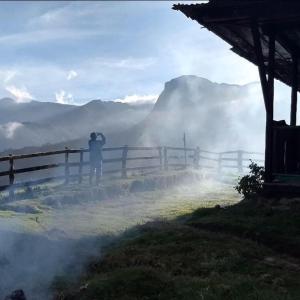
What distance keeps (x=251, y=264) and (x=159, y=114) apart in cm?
6346

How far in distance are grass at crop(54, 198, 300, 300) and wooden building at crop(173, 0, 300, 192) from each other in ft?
5.42

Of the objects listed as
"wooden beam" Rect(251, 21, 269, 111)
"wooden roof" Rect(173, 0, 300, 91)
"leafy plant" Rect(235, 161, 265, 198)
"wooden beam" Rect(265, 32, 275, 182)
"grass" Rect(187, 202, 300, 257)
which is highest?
"wooden roof" Rect(173, 0, 300, 91)

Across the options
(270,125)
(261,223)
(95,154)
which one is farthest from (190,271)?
(95,154)

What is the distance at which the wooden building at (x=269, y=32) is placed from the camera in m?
9.77

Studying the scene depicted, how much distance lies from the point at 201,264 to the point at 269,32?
230 inches

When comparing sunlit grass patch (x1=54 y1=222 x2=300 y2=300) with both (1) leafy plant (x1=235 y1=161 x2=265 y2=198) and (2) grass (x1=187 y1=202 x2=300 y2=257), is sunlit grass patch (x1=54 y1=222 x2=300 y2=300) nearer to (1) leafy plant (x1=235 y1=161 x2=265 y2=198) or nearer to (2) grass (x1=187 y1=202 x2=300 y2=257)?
(2) grass (x1=187 y1=202 x2=300 y2=257)

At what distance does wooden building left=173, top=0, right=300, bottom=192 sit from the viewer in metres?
9.77

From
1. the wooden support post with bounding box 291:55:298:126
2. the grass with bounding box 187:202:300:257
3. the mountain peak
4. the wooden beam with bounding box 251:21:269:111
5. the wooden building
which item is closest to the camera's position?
the grass with bounding box 187:202:300:257

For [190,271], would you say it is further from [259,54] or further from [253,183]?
[259,54]

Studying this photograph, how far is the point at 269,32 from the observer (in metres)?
10.6

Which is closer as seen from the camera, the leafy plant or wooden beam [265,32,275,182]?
wooden beam [265,32,275,182]

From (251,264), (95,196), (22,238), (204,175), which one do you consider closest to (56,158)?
(204,175)

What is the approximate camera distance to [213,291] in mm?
5832

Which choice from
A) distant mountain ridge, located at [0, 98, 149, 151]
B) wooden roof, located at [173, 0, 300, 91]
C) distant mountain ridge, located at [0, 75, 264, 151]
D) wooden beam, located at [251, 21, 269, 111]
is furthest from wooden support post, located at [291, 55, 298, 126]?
distant mountain ridge, located at [0, 98, 149, 151]
